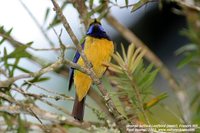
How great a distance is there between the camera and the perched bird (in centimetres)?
343

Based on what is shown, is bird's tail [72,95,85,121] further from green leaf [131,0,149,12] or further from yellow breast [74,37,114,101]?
green leaf [131,0,149,12]

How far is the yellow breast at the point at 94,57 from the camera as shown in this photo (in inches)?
135

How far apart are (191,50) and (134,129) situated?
1167mm

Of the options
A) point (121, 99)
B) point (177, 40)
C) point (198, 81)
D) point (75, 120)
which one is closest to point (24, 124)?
point (75, 120)

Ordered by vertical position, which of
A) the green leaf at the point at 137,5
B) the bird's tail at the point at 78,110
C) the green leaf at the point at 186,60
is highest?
the green leaf at the point at 137,5

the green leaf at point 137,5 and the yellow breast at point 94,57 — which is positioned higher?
the green leaf at point 137,5

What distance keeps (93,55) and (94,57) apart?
0.01 metres

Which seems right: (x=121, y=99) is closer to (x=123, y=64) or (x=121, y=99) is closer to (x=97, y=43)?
(x=97, y=43)

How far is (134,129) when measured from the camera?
2758mm

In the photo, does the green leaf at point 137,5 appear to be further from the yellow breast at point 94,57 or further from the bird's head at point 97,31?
the bird's head at point 97,31

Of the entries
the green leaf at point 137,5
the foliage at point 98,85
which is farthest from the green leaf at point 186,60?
the green leaf at point 137,5

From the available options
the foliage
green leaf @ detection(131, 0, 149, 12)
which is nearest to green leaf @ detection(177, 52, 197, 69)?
the foliage

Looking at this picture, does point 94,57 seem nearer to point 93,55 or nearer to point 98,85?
point 93,55

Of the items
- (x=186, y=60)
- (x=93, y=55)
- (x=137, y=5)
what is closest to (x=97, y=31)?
(x=93, y=55)
